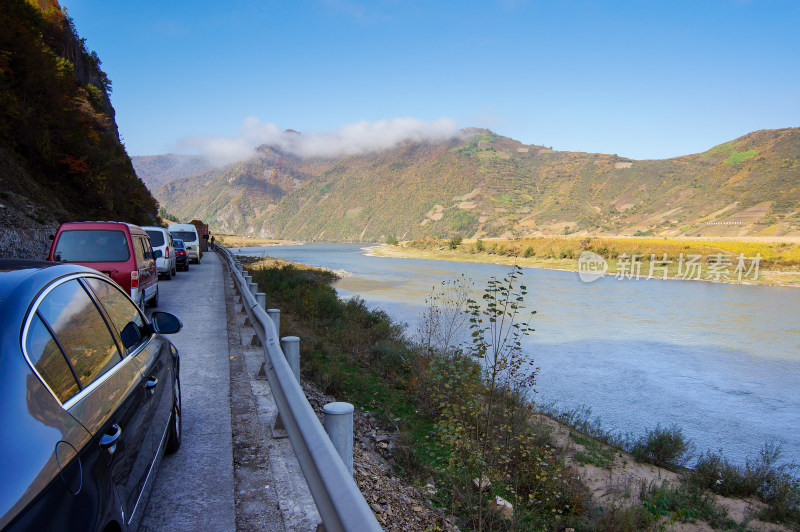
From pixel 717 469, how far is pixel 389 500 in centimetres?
539

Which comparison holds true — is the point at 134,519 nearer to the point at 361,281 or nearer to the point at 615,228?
the point at 361,281

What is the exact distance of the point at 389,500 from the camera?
4.28 m

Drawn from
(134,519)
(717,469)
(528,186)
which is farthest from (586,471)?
(528,186)

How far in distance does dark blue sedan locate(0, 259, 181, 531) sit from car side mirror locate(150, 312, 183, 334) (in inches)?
17.5

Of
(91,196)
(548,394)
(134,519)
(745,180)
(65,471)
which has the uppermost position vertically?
(745,180)

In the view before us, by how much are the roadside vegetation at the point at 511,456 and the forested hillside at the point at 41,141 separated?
1224cm

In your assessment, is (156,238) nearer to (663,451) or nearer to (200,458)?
Answer: (200,458)

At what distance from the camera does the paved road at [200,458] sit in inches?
108

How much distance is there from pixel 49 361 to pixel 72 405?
18cm
